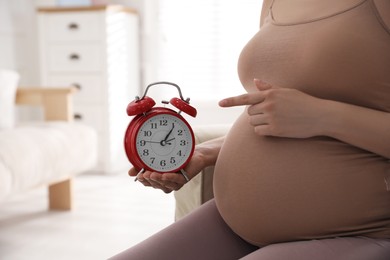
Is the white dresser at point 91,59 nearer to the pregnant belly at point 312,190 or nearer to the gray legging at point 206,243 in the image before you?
the gray legging at point 206,243

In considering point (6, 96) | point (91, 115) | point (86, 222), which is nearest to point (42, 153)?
point (86, 222)

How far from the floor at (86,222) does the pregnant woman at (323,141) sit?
1519 mm

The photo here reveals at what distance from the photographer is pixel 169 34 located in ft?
13.4

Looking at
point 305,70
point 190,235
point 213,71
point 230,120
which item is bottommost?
point 230,120

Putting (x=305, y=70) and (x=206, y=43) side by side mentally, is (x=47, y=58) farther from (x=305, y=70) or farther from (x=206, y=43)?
(x=305, y=70)

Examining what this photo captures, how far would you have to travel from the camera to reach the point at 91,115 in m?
3.82

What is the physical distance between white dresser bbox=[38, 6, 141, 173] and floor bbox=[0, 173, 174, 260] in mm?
518

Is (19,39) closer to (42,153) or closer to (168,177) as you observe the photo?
(42,153)

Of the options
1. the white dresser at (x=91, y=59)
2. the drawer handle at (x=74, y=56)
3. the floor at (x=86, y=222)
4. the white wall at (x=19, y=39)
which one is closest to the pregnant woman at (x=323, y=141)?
the floor at (x=86, y=222)

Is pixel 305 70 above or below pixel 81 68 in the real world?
above

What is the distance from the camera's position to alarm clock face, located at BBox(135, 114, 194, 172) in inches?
33.7

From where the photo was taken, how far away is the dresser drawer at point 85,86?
3789mm

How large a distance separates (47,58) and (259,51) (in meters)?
3.27


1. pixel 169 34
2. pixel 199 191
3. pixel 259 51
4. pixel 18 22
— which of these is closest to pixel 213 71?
pixel 169 34
